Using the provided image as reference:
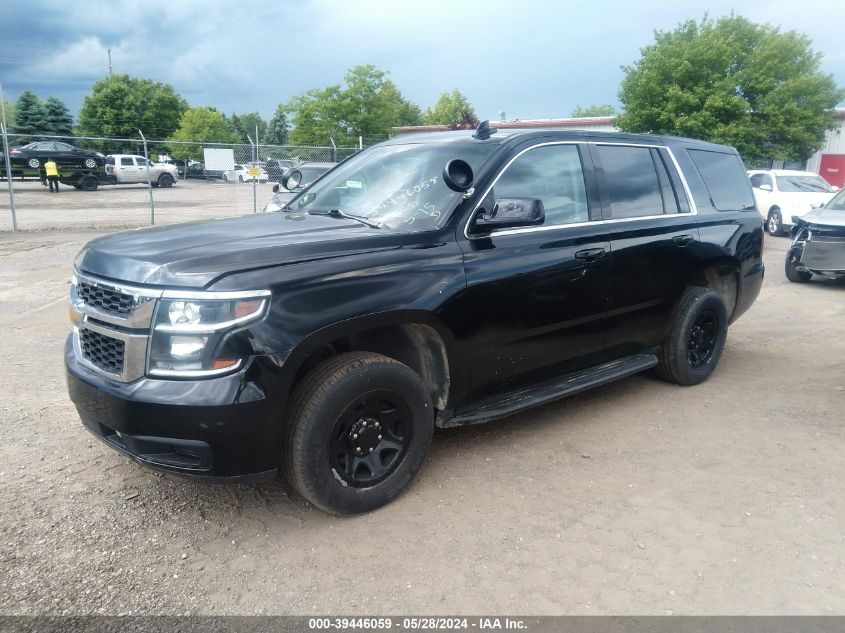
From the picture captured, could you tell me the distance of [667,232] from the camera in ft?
15.4

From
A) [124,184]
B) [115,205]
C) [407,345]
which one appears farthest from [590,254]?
[124,184]

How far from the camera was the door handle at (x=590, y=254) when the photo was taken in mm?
4074

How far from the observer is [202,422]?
2.75 metres

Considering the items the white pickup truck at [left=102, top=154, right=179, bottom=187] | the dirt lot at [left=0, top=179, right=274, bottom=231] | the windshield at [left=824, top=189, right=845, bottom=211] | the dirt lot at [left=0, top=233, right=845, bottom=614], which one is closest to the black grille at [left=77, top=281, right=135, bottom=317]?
the dirt lot at [left=0, top=233, right=845, bottom=614]

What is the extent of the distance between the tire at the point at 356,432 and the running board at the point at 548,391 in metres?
0.32

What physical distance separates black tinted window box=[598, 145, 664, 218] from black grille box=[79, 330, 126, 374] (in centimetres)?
311

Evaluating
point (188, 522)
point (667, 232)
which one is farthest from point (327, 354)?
point (667, 232)

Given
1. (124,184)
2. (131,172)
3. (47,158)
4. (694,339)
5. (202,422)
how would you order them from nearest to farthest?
1. (202,422)
2. (694,339)
3. (47,158)
4. (131,172)
5. (124,184)

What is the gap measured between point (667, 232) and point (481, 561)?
2852 mm

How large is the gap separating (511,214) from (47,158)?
31.6 meters

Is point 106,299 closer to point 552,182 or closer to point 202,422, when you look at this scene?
point 202,422

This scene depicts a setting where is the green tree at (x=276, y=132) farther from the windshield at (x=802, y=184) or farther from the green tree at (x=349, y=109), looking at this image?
the windshield at (x=802, y=184)

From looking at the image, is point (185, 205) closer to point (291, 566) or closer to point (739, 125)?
point (739, 125)

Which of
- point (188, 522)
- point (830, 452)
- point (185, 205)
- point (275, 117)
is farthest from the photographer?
point (275, 117)
